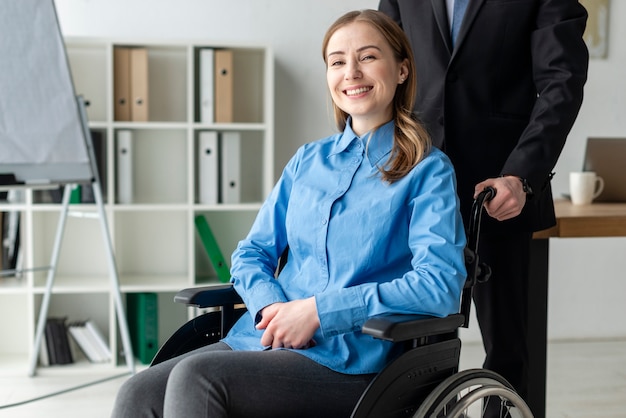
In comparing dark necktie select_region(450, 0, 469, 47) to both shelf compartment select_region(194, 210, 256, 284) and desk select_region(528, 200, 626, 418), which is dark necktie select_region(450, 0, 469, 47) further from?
shelf compartment select_region(194, 210, 256, 284)

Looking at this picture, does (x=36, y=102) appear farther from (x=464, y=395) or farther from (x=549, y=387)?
(x=549, y=387)

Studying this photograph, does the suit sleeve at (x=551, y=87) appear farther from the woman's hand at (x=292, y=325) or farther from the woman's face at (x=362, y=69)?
the woman's hand at (x=292, y=325)

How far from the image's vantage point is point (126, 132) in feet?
10.9

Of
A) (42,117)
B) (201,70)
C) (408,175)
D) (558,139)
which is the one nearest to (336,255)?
(408,175)

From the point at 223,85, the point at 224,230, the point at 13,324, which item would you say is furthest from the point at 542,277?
the point at 13,324

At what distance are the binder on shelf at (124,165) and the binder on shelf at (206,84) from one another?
13.1 inches

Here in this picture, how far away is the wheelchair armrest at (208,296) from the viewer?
1569 mm

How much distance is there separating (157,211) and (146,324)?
53 centimetres

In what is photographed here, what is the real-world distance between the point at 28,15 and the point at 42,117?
1.19 feet

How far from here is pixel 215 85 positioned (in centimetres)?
333

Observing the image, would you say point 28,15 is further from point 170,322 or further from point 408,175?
point 408,175

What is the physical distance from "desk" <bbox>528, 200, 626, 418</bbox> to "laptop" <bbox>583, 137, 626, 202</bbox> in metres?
0.72

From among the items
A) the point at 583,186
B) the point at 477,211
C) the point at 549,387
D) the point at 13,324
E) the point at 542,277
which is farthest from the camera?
the point at 13,324

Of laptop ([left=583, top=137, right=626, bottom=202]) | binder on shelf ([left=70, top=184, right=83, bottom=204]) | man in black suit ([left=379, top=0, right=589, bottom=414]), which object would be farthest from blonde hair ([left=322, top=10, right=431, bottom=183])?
binder on shelf ([left=70, top=184, right=83, bottom=204])
